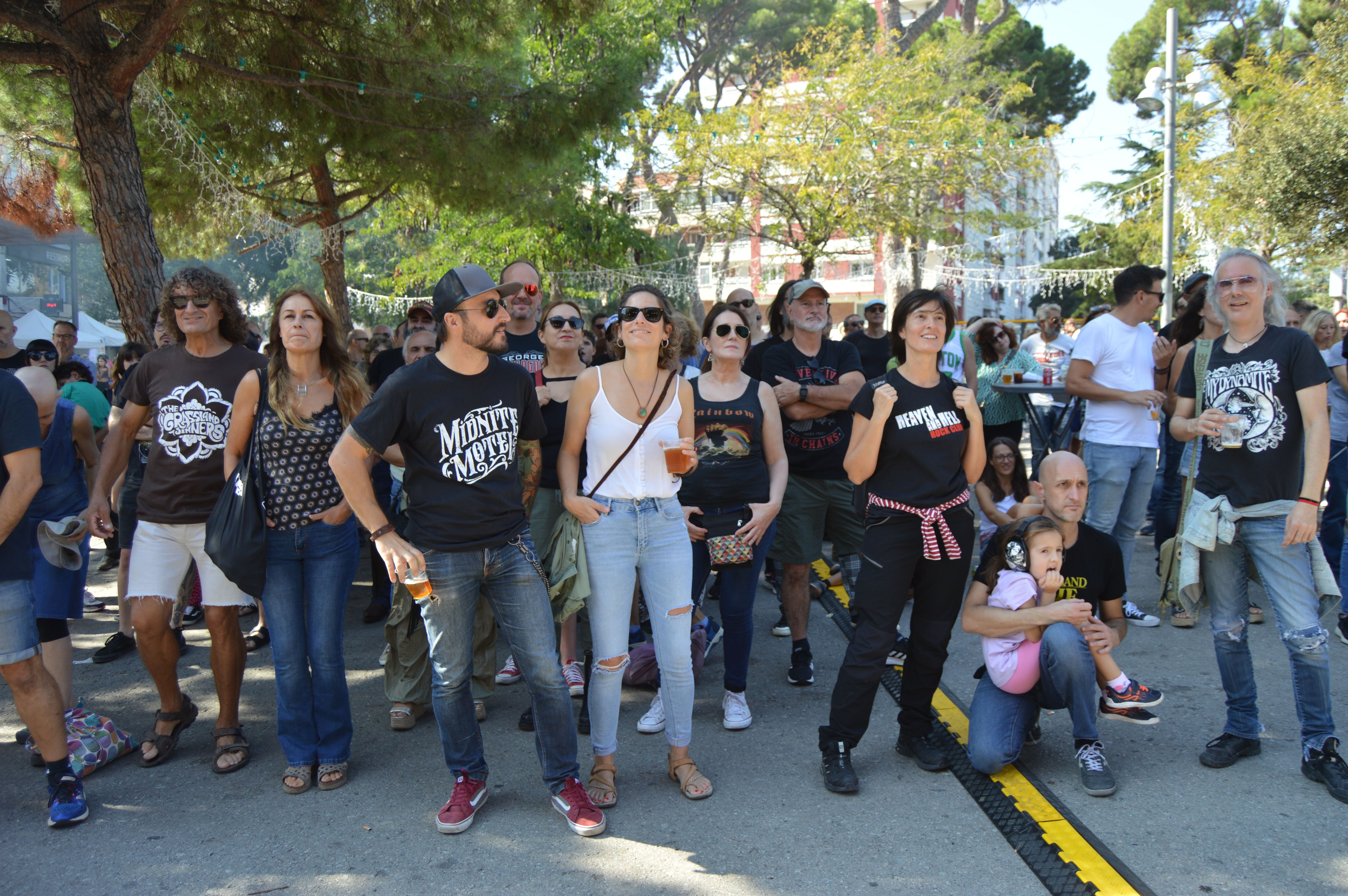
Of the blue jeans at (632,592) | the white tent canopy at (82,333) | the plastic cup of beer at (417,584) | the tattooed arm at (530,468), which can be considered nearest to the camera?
the plastic cup of beer at (417,584)

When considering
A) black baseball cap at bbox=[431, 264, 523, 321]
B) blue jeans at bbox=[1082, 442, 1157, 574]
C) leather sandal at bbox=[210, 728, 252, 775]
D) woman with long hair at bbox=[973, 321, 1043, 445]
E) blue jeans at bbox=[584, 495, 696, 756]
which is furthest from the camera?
woman with long hair at bbox=[973, 321, 1043, 445]

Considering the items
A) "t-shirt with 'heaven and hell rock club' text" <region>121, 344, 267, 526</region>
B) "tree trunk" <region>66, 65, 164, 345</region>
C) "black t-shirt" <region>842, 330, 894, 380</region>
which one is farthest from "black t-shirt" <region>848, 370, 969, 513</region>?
"tree trunk" <region>66, 65, 164, 345</region>

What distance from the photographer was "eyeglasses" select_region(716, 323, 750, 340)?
3.94m

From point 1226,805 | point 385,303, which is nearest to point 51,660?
point 1226,805

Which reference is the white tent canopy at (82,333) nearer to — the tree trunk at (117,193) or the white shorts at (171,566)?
the tree trunk at (117,193)

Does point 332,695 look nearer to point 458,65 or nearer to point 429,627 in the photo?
point 429,627

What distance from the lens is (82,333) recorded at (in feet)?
78.4

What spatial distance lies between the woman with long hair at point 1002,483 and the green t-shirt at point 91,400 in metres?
6.18

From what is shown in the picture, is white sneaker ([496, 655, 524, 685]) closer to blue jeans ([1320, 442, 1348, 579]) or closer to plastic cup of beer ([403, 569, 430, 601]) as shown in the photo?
plastic cup of beer ([403, 569, 430, 601])

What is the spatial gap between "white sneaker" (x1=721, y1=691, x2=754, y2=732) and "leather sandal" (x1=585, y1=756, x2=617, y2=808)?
2.48 feet

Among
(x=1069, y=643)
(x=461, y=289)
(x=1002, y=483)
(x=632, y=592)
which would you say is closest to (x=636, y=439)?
(x=632, y=592)

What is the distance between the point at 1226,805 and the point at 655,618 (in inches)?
84.7

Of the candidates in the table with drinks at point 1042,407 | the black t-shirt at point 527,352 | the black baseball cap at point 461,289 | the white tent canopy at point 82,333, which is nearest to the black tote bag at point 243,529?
the black baseball cap at point 461,289

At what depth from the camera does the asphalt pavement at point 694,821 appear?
9.27ft
